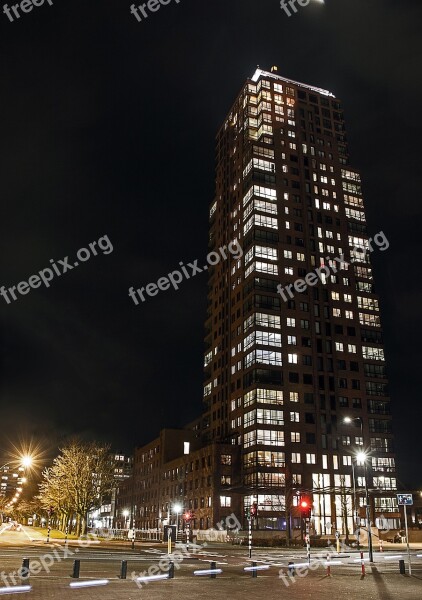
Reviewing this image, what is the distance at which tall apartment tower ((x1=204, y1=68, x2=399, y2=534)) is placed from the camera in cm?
9181

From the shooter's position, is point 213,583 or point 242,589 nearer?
point 242,589

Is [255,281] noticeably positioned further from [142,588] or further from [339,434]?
[142,588]

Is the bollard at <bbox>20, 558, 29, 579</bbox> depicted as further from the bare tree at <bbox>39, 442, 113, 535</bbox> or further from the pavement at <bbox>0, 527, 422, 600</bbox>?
the bare tree at <bbox>39, 442, 113, 535</bbox>

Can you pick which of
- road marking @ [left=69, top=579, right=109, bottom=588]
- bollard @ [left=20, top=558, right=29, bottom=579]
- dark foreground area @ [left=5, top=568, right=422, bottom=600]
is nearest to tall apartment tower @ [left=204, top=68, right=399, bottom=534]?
dark foreground area @ [left=5, top=568, right=422, bottom=600]

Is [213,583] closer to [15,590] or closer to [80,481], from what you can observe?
[15,590]

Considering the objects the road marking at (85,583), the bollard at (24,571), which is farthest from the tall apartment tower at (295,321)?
the bollard at (24,571)

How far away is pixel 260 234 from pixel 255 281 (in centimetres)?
1073

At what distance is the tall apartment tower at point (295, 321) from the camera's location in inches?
3615

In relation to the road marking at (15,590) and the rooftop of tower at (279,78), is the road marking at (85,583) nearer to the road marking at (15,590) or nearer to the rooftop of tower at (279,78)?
the road marking at (15,590)

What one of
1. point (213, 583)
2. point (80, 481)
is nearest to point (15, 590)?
point (213, 583)

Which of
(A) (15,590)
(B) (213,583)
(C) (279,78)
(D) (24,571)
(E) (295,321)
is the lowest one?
(B) (213,583)

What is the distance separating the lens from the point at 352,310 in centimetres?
10862

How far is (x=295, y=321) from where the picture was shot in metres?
102

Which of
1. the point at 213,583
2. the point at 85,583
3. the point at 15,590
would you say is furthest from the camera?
the point at 213,583
